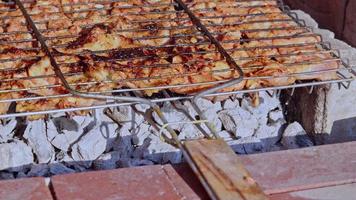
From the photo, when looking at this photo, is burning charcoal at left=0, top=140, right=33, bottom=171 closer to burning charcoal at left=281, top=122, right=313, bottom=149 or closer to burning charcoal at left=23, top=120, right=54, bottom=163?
burning charcoal at left=23, top=120, right=54, bottom=163

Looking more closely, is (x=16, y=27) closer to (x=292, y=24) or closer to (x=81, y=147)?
(x=81, y=147)

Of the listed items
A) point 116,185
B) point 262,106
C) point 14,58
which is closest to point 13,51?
point 14,58

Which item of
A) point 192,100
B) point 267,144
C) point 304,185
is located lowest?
point 267,144

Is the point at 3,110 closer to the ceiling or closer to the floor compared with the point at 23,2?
closer to the floor

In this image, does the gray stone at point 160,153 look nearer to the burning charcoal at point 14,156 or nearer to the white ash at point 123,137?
the white ash at point 123,137

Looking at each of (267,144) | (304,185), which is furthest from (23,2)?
(304,185)

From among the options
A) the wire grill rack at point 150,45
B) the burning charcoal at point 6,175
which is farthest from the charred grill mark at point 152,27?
the burning charcoal at point 6,175

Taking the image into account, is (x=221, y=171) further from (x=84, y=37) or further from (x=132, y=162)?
(x=84, y=37)
